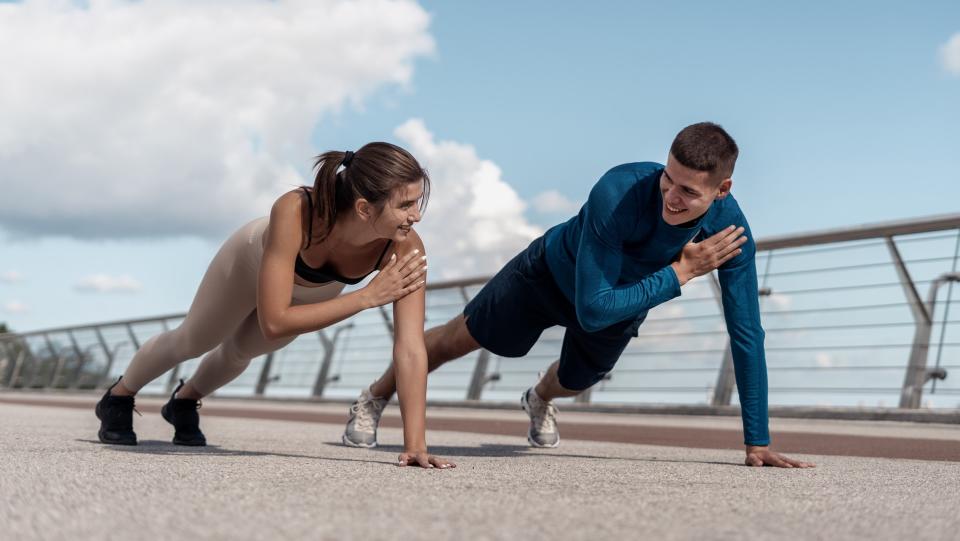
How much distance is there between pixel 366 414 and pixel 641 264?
160cm

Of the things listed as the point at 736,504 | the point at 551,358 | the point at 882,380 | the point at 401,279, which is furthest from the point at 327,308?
the point at 551,358

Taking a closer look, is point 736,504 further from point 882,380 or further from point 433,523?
point 882,380

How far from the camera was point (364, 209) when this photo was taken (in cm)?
337

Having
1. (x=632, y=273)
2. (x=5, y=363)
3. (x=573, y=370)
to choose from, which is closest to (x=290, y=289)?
(x=632, y=273)

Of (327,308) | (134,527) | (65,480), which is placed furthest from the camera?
(327,308)

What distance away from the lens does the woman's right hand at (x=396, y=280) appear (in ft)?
10.9

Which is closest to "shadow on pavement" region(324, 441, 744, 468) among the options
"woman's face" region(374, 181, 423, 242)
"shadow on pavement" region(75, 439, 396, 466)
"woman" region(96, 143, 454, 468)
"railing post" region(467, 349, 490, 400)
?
"shadow on pavement" region(75, 439, 396, 466)

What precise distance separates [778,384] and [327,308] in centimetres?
516

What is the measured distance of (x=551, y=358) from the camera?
371 inches

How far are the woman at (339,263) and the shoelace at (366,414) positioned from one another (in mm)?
867

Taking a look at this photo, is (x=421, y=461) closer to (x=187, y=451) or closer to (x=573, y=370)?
(x=187, y=451)

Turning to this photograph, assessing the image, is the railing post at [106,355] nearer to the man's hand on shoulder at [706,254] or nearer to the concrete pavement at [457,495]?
the concrete pavement at [457,495]

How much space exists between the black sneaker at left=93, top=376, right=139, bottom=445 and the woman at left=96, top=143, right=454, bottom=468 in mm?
612

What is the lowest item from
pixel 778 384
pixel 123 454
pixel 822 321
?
pixel 123 454
